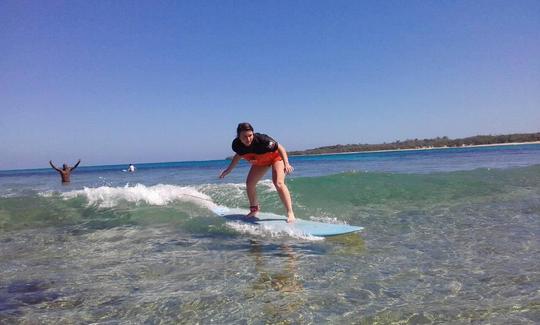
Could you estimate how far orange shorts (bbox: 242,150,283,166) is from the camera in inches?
277

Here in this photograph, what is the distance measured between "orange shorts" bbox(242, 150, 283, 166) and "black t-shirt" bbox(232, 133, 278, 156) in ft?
0.29

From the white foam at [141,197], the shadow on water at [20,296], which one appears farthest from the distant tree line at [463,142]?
the shadow on water at [20,296]

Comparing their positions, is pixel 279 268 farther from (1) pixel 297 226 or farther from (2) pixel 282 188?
(2) pixel 282 188

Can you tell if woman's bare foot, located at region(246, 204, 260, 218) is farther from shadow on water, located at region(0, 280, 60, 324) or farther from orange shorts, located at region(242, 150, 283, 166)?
shadow on water, located at region(0, 280, 60, 324)

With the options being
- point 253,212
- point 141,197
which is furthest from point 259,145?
A: point 141,197

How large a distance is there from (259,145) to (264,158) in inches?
12.2

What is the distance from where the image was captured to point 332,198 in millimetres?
10891

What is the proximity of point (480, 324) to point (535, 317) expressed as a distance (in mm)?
426

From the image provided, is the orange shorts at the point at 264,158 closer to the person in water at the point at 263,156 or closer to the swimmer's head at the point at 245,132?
the person in water at the point at 263,156

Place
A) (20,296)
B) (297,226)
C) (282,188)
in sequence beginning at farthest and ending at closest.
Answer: (282,188) → (297,226) → (20,296)

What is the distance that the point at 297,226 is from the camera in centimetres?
642

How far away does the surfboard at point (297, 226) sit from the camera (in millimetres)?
5938

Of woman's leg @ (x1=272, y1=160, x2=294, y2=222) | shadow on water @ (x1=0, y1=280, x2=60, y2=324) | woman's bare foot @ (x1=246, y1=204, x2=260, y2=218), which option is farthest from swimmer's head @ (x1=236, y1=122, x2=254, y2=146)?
shadow on water @ (x1=0, y1=280, x2=60, y2=324)

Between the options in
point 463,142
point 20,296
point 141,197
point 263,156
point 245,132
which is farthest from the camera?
point 463,142
